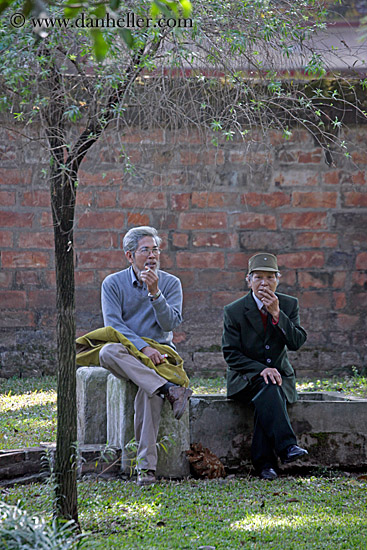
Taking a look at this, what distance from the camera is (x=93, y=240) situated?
8234 mm

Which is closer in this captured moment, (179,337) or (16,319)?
(16,319)

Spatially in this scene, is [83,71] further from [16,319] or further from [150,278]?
[16,319]

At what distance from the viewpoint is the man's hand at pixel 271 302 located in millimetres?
5160

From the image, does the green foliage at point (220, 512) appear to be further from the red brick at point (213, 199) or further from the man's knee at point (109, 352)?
the red brick at point (213, 199)

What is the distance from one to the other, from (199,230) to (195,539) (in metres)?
5.04

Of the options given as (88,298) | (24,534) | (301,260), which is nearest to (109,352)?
(24,534)

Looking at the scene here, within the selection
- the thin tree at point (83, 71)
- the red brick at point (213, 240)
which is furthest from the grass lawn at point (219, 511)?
the red brick at point (213, 240)

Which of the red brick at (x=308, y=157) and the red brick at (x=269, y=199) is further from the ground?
the red brick at (x=308, y=157)

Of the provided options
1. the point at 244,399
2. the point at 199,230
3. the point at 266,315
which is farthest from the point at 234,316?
the point at 199,230

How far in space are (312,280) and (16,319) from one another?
3262 millimetres

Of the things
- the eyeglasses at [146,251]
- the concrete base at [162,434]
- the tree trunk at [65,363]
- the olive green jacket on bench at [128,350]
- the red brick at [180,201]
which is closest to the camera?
the tree trunk at [65,363]

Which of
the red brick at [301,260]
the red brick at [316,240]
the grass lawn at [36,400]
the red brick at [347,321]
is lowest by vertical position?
the grass lawn at [36,400]

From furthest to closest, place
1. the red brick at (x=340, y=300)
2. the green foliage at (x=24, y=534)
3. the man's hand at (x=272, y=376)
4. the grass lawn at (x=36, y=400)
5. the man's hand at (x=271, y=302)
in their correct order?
the red brick at (x=340, y=300), the grass lawn at (x=36, y=400), the man's hand at (x=271, y=302), the man's hand at (x=272, y=376), the green foliage at (x=24, y=534)

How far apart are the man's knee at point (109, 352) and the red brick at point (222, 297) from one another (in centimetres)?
356
